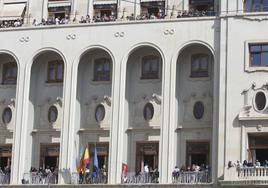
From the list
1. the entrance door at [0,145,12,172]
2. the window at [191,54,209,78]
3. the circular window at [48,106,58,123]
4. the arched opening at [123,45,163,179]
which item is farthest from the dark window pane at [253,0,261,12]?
the entrance door at [0,145,12,172]

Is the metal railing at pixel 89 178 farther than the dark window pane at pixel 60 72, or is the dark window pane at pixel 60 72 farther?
the dark window pane at pixel 60 72

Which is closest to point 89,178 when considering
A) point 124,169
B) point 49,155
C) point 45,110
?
point 124,169

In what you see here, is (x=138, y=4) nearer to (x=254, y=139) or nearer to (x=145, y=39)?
(x=145, y=39)

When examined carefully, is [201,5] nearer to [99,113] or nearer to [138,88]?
[138,88]

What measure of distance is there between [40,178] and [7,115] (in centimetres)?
627

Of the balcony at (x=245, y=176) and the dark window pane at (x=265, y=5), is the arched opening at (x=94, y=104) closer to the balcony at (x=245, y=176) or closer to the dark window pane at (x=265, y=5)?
the balcony at (x=245, y=176)

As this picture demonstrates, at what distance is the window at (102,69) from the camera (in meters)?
59.3

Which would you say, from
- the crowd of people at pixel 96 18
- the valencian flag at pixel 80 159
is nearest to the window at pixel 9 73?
the crowd of people at pixel 96 18

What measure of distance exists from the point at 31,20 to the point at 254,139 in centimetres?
1887

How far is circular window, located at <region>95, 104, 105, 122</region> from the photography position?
58625mm

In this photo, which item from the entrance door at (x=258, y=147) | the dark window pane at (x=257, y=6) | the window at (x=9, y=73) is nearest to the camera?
the entrance door at (x=258, y=147)

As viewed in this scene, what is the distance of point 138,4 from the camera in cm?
5981

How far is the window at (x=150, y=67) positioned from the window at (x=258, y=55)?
694cm

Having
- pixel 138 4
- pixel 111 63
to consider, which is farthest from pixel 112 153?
pixel 138 4
